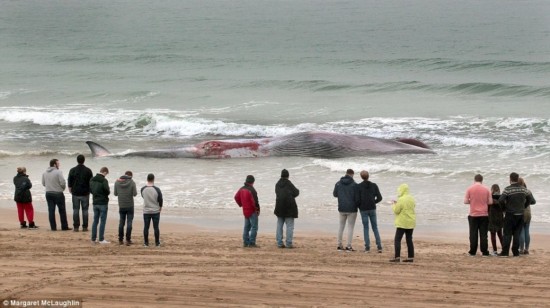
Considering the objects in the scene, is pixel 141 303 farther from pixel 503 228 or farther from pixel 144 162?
pixel 144 162

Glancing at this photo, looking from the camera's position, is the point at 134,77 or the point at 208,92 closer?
the point at 208,92

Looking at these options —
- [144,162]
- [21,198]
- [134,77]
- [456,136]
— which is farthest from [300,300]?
[134,77]

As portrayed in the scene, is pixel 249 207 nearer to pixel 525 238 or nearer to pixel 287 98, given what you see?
pixel 525 238

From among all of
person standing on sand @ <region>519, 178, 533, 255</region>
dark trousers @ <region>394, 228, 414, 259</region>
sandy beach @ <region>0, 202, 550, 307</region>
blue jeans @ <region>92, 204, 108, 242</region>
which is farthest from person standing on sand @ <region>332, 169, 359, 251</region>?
blue jeans @ <region>92, 204, 108, 242</region>

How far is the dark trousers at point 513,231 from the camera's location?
49.4 feet

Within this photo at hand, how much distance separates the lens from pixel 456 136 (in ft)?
101

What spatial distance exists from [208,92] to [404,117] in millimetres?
14968

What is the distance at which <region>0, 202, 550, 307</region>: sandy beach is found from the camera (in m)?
11.1

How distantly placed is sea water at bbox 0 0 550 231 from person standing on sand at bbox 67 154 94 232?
12.5 ft

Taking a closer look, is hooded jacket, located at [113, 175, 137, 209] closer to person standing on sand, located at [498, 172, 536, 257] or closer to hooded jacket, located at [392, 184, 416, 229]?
hooded jacket, located at [392, 184, 416, 229]

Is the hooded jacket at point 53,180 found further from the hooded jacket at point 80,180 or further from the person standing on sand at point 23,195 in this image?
the person standing on sand at point 23,195

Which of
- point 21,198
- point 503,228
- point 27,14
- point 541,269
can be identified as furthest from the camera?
point 27,14

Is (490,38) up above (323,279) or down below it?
above

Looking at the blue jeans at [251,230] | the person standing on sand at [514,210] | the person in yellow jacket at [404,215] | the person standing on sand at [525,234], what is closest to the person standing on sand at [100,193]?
the blue jeans at [251,230]
